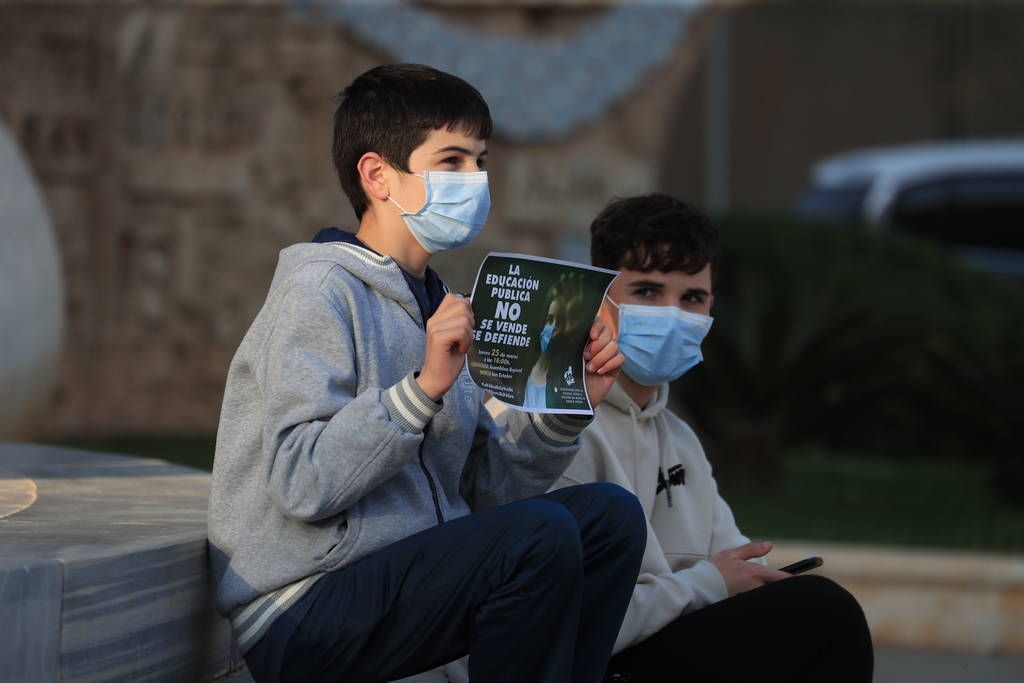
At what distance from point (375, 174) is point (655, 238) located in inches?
26.5

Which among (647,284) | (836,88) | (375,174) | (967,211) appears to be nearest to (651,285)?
(647,284)

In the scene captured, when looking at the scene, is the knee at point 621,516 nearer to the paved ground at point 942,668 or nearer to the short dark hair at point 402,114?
the short dark hair at point 402,114

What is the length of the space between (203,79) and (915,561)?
5198 mm

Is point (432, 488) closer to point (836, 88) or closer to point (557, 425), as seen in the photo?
point (557, 425)

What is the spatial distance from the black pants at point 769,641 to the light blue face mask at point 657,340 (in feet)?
1.61

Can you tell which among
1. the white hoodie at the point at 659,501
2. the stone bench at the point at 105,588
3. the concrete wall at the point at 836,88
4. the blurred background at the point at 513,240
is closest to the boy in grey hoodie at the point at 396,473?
the stone bench at the point at 105,588

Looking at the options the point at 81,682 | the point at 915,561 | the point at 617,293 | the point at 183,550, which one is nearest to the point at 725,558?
the point at 617,293

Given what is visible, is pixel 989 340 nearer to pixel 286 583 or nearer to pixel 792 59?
pixel 286 583

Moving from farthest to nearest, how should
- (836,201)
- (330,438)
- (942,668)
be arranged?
1. (836,201)
2. (942,668)
3. (330,438)

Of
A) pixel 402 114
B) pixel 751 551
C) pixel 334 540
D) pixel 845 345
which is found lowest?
Answer: pixel 845 345

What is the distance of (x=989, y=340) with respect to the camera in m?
7.15

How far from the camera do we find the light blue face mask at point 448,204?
260cm

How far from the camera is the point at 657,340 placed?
3.01 meters

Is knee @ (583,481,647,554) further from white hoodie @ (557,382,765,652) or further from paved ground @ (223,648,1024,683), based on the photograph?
paved ground @ (223,648,1024,683)
